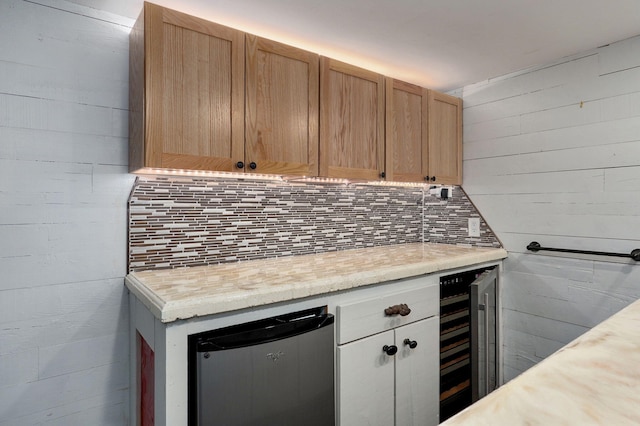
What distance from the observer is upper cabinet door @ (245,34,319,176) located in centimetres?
166

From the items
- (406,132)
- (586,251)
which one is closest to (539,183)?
(586,251)

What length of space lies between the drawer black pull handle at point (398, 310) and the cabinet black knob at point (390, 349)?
0.14 m

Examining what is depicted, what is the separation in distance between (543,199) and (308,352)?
1.78 metres

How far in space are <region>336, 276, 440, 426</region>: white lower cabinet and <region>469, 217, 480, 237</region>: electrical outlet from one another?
0.90m

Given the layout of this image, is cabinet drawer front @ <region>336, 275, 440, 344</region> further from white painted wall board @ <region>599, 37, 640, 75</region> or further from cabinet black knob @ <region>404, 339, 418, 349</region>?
white painted wall board @ <region>599, 37, 640, 75</region>

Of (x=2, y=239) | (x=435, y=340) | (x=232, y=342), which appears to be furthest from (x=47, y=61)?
(x=435, y=340)

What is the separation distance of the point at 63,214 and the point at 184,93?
2.37 ft

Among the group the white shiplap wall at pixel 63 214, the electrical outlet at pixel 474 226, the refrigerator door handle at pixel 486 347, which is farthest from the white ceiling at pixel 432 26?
the refrigerator door handle at pixel 486 347

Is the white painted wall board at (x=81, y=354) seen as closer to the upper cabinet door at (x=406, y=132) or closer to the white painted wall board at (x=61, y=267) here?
the white painted wall board at (x=61, y=267)

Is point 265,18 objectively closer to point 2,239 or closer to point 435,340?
point 2,239

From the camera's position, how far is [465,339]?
86.6 inches

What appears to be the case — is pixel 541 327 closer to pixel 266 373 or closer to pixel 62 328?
pixel 266 373

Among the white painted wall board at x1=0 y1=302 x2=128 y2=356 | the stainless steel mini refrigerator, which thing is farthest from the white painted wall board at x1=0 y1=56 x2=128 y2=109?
the stainless steel mini refrigerator

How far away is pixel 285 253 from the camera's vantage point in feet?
7.05
